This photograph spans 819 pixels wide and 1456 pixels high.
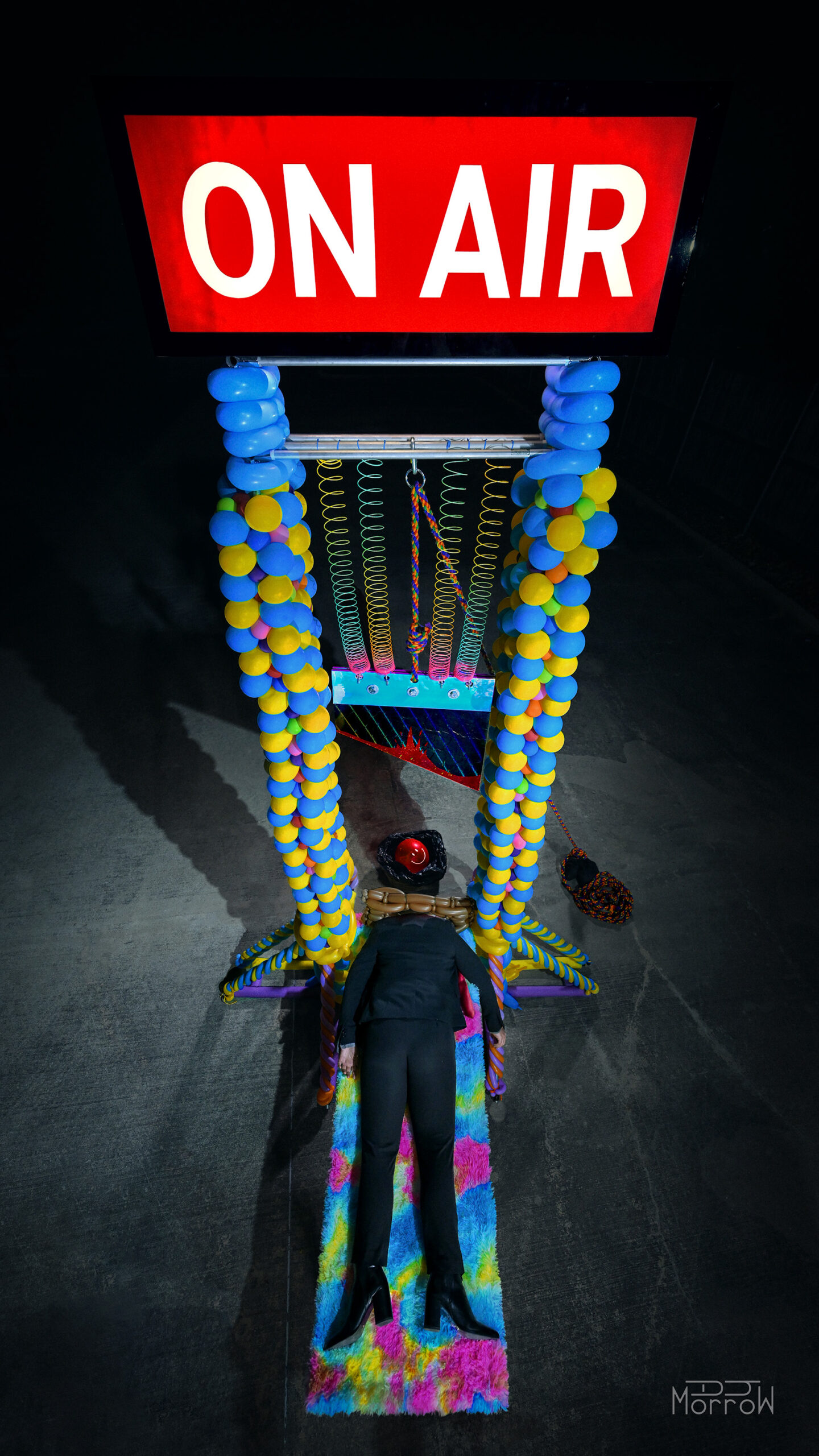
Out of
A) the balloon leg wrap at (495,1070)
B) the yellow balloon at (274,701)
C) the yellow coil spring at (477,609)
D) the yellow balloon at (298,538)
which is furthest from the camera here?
the yellow coil spring at (477,609)

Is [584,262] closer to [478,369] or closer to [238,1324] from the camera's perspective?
[238,1324]

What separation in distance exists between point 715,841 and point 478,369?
12503 millimetres

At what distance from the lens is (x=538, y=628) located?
8.82 ft

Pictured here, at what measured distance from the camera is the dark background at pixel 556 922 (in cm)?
292

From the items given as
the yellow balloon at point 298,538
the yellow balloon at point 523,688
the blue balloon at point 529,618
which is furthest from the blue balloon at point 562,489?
the yellow balloon at point 298,538

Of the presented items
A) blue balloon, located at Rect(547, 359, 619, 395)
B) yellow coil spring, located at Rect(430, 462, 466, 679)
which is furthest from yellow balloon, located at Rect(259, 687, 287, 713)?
yellow coil spring, located at Rect(430, 462, 466, 679)

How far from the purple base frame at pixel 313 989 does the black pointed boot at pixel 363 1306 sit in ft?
5.36

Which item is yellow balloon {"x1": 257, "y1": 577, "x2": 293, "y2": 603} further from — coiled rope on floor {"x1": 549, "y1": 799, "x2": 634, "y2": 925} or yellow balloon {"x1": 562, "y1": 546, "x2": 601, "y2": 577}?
coiled rope on floor {"x1": 549, "y1": 799, "x2": 634, "y2": 925}

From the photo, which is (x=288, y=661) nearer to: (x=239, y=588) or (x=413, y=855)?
(x=239, y=588)

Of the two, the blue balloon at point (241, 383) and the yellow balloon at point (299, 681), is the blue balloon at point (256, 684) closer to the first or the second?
the yellow balloon at point (299, 681)

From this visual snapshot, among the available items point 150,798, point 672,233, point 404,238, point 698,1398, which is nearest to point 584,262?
point 672,233

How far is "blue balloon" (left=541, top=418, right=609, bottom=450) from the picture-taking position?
7.44 feet

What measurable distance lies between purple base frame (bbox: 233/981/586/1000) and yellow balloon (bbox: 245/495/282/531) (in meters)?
2.83

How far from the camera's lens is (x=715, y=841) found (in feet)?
16.3
